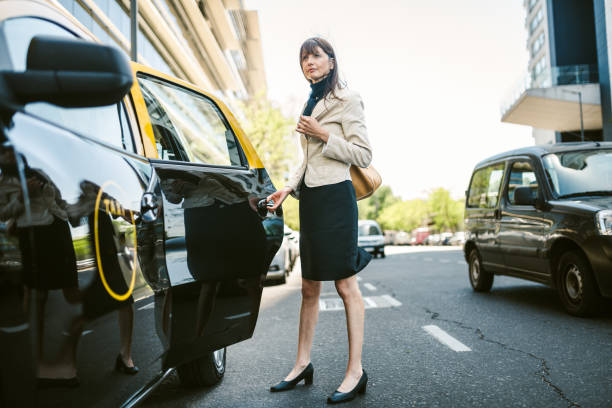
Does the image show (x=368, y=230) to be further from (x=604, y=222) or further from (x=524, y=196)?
(x=604, y=222)

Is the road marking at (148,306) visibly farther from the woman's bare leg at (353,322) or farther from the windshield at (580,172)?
the windshield at (580,172)

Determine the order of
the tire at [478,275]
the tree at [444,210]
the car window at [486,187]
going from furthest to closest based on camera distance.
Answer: the tree at [444,210], the tire at [478,275], the car window at [486,187]

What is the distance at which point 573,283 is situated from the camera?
213 inches

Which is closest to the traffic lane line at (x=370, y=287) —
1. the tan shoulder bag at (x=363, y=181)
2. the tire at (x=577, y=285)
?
the tire at (x=577, y=285)

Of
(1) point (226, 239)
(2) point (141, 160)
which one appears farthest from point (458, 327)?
(2) point (141, 160)

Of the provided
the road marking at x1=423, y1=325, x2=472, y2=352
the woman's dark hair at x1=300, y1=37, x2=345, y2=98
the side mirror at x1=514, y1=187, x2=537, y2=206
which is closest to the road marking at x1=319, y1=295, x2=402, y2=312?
the road marking at x1=423, y1=325, x2=472, y2=352

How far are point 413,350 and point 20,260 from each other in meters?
3.45

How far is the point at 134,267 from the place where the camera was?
1739 mm

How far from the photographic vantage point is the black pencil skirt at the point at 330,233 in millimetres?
2957

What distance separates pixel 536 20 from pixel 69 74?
5306 cm

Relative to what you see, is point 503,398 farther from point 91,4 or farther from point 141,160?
point 91,4

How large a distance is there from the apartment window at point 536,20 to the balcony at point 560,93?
15.7 m

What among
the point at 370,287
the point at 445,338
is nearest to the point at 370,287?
the point at 370,287

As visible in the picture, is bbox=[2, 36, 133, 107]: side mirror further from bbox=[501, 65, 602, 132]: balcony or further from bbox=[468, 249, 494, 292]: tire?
bbox=[501, 65, 602, 132]: balcony
